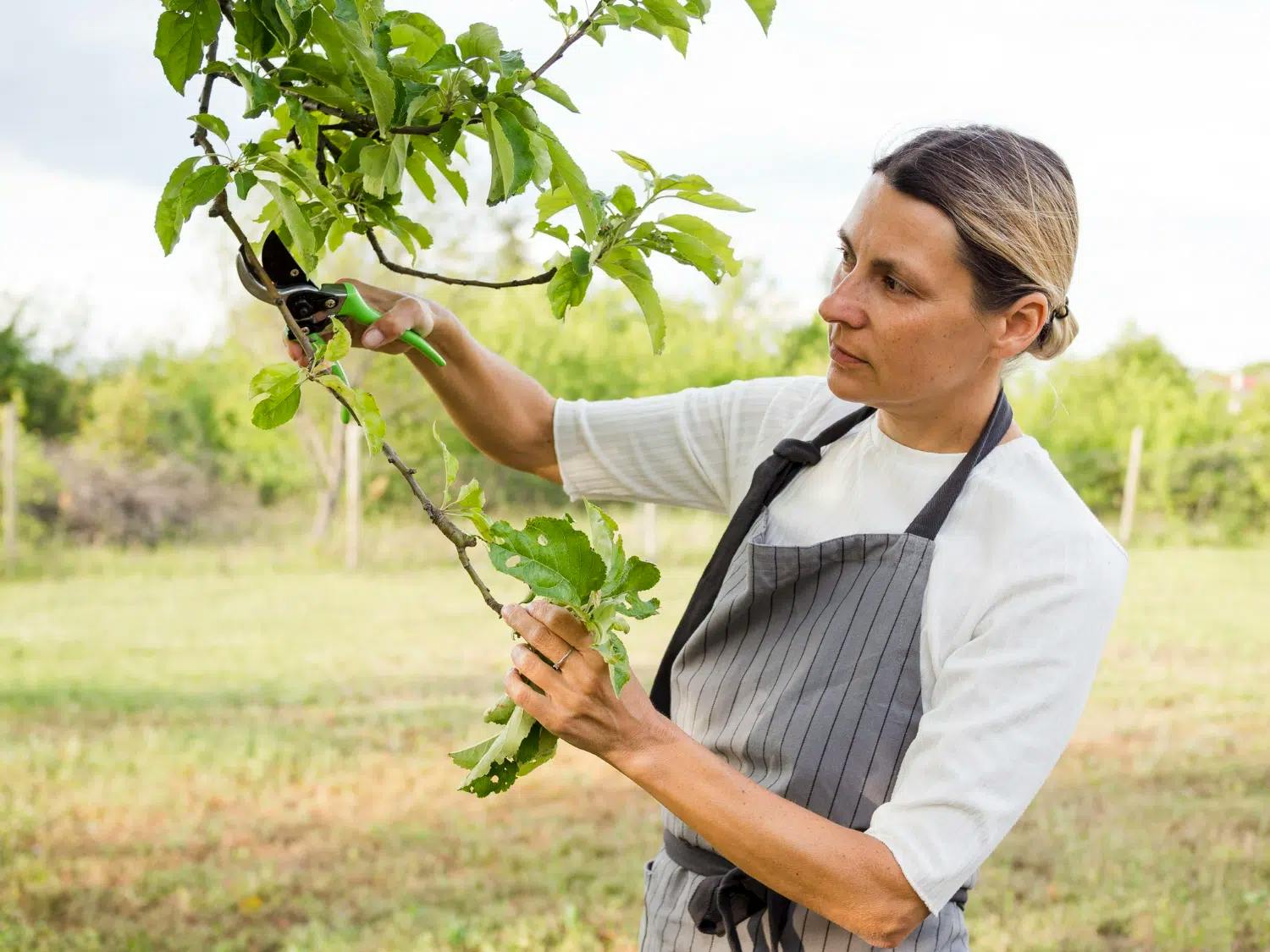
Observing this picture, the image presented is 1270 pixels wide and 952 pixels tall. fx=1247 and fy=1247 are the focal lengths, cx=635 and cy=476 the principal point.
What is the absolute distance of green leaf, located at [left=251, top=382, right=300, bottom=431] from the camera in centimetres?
106

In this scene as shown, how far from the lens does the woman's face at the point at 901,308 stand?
1.29 metres

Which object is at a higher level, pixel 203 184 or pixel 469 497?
pixel 203 184

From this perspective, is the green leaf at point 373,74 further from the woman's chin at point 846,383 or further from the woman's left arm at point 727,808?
the woman's chin at point 846,383

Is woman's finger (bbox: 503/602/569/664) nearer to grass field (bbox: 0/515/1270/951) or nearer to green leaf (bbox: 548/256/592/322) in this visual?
green leaf (bbox: 548/256/592/322)

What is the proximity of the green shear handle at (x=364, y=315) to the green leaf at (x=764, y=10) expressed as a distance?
514 millimetres

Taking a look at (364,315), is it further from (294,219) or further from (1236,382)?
(1236,382)

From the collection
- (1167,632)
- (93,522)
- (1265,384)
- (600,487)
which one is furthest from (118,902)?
(1265,384)

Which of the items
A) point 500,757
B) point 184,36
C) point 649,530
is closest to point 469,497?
point 500,757

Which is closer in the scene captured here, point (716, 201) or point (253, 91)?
point (253, 91)

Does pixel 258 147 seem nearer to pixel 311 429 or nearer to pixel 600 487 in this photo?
pixel 600 487

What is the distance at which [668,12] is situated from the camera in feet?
3.77

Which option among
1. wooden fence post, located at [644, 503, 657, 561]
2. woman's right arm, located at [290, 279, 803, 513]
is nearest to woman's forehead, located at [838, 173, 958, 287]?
woman's right arm, located at [290, 279, 803, 513]

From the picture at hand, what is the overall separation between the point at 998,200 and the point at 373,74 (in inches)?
26.3

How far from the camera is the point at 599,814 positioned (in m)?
4.69
